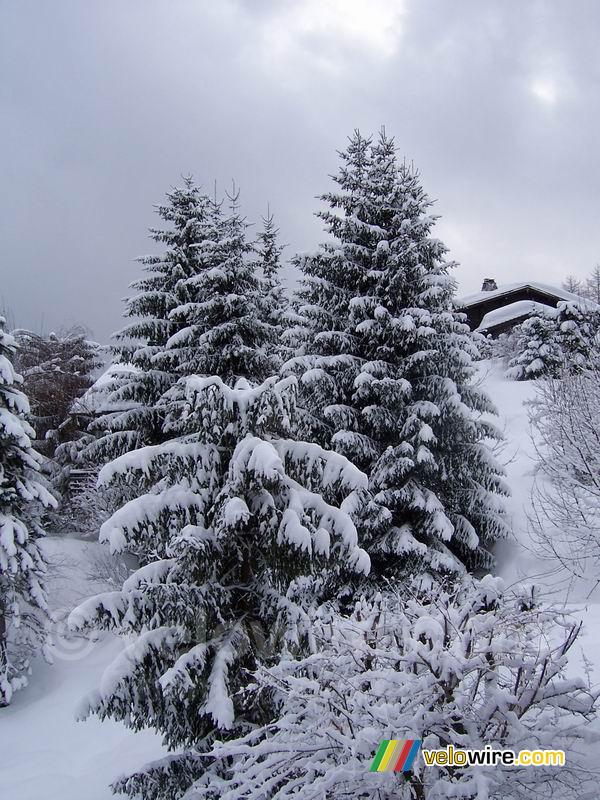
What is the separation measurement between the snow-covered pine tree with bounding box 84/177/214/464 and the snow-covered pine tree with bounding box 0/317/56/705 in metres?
1.85

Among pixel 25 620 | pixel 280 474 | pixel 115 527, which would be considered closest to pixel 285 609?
pixel 280 474

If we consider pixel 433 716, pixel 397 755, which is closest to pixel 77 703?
pixel 397 755

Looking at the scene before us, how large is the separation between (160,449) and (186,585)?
63.1 inches

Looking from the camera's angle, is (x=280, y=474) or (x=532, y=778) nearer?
(x=532, y=778)

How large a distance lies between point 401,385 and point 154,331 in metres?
7.48

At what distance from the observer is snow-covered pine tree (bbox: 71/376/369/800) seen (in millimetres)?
6031

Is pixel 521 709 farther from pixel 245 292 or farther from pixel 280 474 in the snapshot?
pixel 245 292

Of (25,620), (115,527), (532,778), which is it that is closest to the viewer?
(532,778)

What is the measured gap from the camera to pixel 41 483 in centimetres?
1642

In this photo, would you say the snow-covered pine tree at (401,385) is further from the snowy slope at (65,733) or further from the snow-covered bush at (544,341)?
the snow-covered bush at (544,341)

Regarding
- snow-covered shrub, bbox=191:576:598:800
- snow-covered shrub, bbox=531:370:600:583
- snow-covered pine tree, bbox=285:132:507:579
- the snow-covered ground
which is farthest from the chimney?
snow-covered shrub, bbox=191:576:598:800

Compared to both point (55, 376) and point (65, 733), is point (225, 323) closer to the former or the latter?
point (65, 733)

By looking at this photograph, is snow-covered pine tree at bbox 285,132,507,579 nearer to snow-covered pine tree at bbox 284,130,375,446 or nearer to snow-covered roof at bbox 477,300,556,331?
snow-covered pine tree at bbox 284,130,375,446

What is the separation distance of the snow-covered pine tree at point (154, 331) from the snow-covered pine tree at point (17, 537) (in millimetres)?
1852
